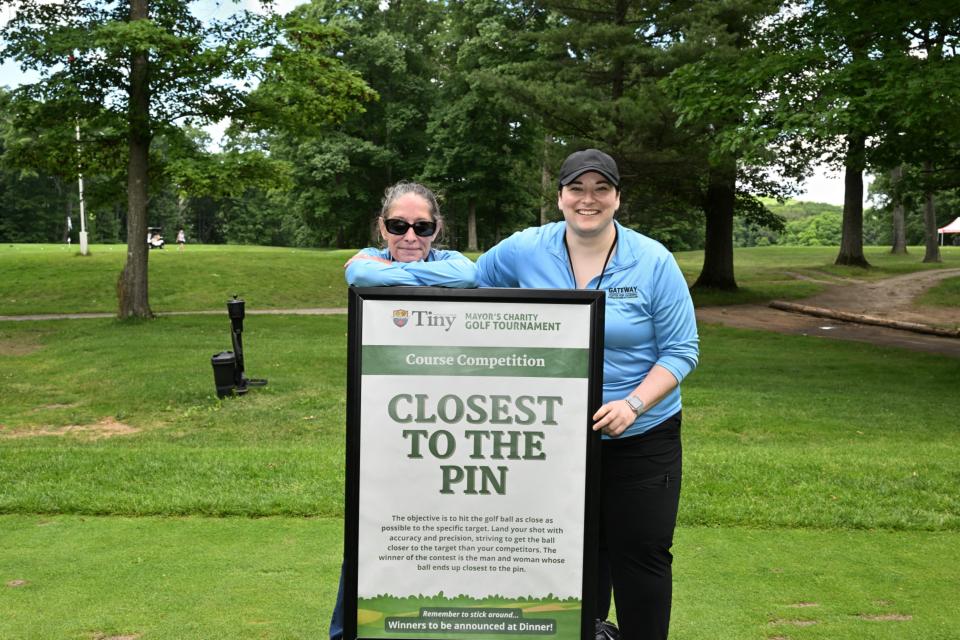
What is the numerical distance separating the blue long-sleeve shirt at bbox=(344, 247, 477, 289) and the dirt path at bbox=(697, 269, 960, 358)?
16.5 m

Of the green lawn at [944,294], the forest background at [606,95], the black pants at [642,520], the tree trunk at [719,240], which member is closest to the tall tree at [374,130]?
the forest background at [606,95]

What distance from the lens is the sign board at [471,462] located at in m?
2.49

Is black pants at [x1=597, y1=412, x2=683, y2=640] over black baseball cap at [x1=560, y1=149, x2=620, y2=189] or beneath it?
beneath

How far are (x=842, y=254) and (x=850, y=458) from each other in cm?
2889

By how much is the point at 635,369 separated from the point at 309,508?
3363mm

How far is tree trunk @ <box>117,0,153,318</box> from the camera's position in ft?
62.4

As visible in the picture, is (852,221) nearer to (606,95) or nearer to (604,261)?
(606,95)

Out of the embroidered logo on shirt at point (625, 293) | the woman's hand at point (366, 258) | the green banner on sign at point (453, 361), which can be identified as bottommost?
the green banner on sign at point (453, 361)

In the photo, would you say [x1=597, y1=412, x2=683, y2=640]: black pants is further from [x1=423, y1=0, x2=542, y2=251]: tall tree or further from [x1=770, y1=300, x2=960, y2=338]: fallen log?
[x1=423, y1=0, x2=542, y2=251]: tall tree

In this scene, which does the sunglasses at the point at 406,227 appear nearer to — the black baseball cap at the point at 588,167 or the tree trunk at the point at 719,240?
the black baseball cap at the point at 588,167

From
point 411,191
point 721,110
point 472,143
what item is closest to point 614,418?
point 411,191

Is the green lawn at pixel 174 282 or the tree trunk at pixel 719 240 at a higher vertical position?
the tree trunk at pixel 719 240

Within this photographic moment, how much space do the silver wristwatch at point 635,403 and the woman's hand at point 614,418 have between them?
0.07 ft

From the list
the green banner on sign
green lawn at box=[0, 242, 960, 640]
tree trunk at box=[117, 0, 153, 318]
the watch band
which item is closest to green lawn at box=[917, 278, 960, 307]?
green lawn at box=[0, 242, 960, 640]
